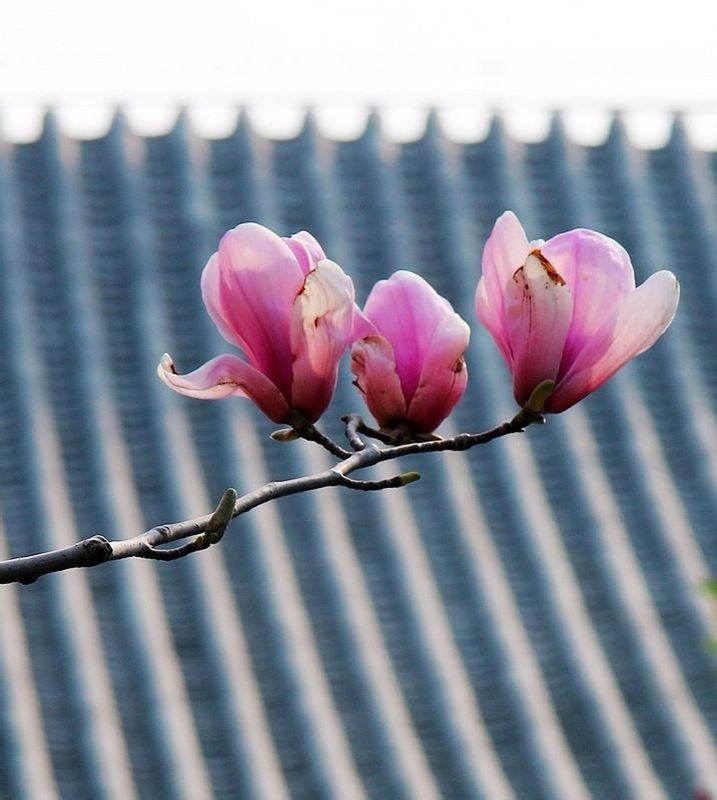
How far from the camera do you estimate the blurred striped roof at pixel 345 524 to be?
2.88 meters

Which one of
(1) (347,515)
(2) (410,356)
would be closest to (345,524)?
(1) (347,515)

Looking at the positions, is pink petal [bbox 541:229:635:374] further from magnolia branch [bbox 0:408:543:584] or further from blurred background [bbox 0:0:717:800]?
blurred background [bbox 0:0:717:800]

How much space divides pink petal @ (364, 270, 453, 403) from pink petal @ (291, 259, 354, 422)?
25mm

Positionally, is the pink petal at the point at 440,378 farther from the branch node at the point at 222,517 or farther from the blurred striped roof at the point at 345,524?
the blurred striped roof at the point at 345,524

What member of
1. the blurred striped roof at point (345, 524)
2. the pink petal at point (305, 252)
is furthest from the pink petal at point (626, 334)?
the blurred striped roof at point (345, 524)

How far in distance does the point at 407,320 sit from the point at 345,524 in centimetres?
269

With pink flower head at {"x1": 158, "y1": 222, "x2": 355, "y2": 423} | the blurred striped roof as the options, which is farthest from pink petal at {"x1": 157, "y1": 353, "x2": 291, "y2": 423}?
the blurred striped roof

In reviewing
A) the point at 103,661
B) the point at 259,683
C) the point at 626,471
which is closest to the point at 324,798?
the point at 259,683

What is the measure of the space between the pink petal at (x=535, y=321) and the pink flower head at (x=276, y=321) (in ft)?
0.22

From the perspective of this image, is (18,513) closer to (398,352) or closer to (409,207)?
(409,207)

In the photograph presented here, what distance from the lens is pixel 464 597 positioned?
3215mm

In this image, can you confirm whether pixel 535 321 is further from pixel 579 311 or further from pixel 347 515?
pixel 347 515

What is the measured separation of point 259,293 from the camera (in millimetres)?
A: 609

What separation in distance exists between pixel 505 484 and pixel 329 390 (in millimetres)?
2877
